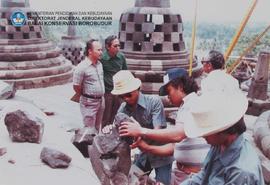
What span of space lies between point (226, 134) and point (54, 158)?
1.63 metres

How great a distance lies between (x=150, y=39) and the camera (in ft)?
27.8

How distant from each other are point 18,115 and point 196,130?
1.99 metres

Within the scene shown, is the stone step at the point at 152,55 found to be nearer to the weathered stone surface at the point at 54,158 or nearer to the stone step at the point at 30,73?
the stone step at the point at 30,73

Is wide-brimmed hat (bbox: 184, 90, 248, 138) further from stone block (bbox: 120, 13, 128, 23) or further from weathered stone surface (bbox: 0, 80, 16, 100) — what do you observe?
stone block (bbox: 120, 13, 128, 23)

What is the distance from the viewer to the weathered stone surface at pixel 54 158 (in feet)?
9.79

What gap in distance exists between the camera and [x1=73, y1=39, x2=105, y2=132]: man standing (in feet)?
15.8

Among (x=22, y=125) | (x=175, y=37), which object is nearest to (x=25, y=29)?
(x=175, y=37)

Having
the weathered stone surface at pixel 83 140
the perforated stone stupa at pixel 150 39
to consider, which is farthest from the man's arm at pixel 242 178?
the perforated stone stupa at pixel 150 39

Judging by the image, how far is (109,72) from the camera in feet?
17.5

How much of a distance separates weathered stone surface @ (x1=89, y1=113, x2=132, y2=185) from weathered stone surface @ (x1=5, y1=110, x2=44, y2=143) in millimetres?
623

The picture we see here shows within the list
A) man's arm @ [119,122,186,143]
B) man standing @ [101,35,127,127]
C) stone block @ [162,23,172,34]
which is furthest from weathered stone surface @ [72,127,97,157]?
stone block @ [162,23,172,34]

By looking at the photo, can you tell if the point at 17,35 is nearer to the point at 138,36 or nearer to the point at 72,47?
the point at 138,36

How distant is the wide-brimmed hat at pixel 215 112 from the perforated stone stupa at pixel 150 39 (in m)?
6.28

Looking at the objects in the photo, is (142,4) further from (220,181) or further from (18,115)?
(220,181)
